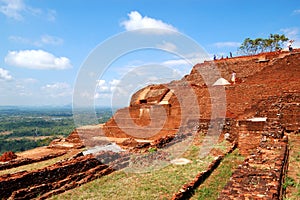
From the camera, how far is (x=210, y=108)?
16203 mm

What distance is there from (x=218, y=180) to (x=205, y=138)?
4.85 m

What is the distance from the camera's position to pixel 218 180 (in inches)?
255

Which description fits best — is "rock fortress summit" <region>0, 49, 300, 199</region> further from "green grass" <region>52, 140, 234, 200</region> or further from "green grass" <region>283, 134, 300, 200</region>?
"green grass" <region>52, 140, 234, 200</region>

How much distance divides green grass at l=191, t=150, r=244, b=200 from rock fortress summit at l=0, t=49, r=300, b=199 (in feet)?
0.50

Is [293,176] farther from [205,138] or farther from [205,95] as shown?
[205,95]

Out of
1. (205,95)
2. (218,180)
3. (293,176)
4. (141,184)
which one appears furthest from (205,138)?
(293,176)

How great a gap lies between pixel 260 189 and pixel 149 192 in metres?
3.32

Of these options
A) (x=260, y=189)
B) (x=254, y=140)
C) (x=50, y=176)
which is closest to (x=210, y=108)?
(x=254, y=140)

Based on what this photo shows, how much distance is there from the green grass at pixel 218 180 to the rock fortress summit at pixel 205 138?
152 millimetres

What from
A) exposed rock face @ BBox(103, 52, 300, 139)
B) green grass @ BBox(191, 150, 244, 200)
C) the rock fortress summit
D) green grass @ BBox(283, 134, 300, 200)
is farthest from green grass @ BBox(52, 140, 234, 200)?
exposed rock face @ BBox(103, 52, 300, 139)

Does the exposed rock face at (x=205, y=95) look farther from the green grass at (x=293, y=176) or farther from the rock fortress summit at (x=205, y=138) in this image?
the green grass at (x=293, y=176)

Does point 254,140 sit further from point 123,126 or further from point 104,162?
point 123,126

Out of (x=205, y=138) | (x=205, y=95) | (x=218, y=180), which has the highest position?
(x=205, y=95)

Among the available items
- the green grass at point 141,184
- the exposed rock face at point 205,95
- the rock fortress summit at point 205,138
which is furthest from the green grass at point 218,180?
the exposed rock face at point 205,95
